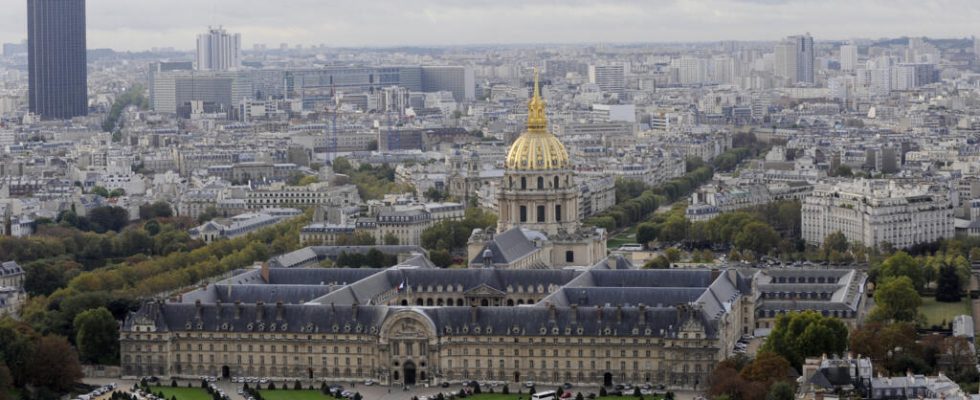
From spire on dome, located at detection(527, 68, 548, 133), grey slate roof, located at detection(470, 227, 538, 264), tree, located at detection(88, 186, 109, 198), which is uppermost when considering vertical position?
spire on dome, located at detection(527, 68, 548, 133)

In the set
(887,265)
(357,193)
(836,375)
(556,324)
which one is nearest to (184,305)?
(556,324)

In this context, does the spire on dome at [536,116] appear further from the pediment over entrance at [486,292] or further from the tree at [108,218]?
the tree at [108,218]

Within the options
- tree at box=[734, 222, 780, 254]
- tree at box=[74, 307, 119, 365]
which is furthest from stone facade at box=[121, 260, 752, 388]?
tree at box=[734, 222, 780, 254]

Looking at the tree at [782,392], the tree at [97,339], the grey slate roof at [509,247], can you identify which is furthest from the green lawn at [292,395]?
the grey slate roof at [509,247]

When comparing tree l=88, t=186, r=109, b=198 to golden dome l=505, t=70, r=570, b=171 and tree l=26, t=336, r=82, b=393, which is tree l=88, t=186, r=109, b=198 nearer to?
golden dome l=505, t=70, r=570, b=171

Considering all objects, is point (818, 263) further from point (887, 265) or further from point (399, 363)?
point (399, 363)

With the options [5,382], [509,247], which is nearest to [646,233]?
[509,247]

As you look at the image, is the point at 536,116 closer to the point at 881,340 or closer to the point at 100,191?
the point at 881,340

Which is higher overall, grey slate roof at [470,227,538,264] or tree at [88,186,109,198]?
grey slate roof at [470,227,538,264]
